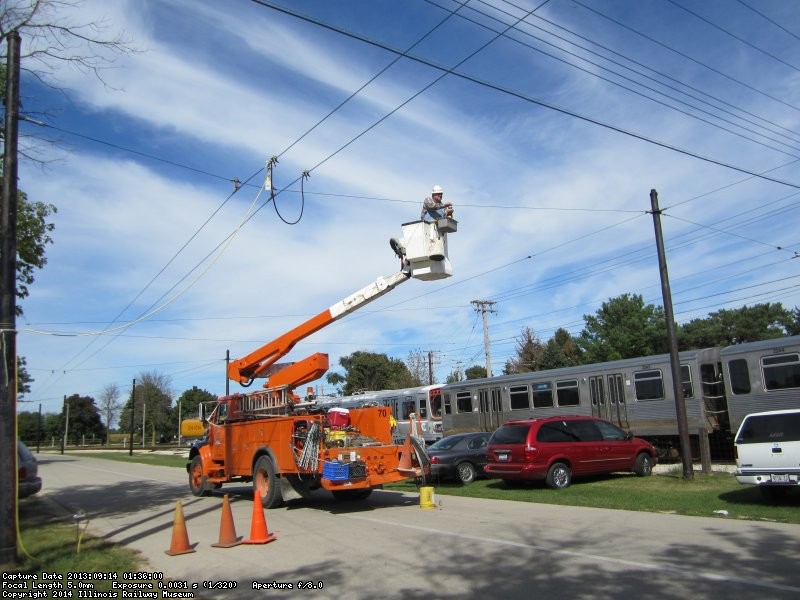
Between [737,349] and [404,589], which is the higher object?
[737,349]

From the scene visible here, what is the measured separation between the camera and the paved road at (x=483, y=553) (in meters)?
6.30

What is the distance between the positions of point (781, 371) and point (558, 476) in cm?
770

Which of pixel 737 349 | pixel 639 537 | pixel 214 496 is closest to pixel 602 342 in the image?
pixel 737 349

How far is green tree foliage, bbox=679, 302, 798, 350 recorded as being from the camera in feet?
217

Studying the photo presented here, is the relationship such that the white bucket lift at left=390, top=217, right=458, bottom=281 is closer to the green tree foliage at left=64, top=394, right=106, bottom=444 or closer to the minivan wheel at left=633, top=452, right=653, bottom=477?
the minivan wheel at left=633, top=452, right=653, bottom=477

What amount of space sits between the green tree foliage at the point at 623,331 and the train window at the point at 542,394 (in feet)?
131

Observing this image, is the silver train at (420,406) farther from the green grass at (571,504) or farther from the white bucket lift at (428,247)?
the white bucket lift at (428,247)

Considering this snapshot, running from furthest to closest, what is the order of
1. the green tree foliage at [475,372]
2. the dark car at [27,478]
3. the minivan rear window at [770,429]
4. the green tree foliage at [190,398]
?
the green tree foliage at [190,398]
the green tree foliage at [475,372]
the dark car at [27,478]
the minivan rear window at [770,429]

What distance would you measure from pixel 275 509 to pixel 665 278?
10955mm

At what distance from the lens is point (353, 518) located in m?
11.5

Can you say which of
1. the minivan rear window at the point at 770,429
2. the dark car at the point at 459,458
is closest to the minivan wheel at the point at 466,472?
the dark car at the point at 459,458

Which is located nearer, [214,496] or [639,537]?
[639,537]

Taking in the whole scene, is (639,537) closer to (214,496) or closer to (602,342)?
(214,496)

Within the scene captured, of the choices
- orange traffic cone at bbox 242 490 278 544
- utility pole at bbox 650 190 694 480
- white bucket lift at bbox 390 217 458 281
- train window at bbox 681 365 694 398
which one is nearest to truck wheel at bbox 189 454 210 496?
orange traffic cone at bbox 242 490 278 544
